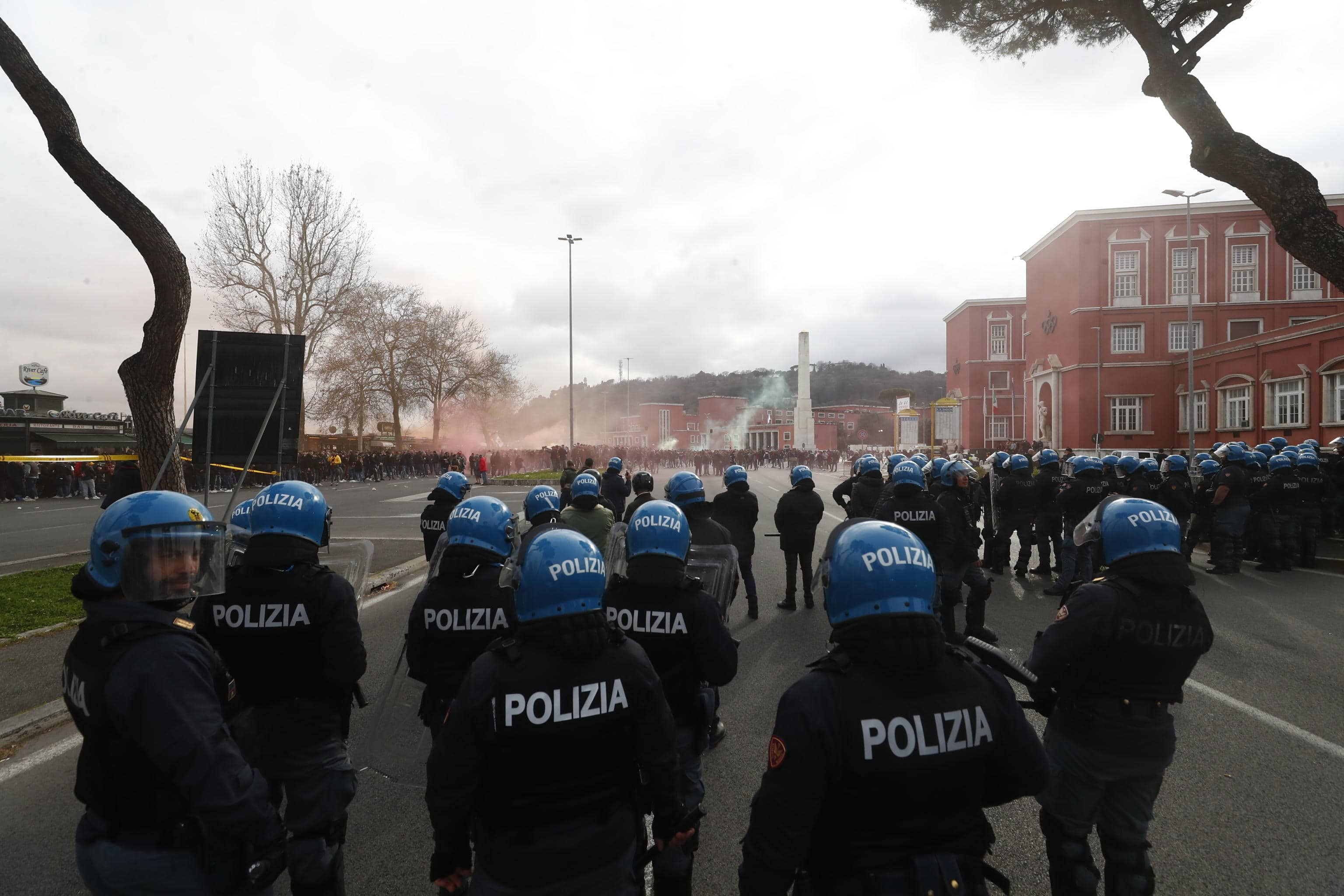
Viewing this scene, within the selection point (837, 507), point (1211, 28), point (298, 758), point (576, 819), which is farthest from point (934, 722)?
point (837, 507)

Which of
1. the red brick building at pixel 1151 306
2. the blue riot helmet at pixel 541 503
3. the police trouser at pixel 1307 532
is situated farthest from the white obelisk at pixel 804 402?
the blue riot helmet at pixel 541 503

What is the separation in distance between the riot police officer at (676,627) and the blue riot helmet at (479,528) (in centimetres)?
62

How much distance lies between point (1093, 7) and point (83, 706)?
A: 42.6 feet

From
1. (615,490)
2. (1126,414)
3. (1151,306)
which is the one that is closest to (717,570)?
(615,490)

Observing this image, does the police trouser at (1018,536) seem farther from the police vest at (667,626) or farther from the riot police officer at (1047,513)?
the police vest at (667,626)

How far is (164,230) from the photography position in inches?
240

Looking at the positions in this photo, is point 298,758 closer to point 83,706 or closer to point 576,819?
point 83,706

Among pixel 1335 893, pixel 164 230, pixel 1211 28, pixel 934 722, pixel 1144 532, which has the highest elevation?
pixel 1211 28

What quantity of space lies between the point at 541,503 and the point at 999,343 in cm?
5560

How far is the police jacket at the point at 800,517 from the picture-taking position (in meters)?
7.92

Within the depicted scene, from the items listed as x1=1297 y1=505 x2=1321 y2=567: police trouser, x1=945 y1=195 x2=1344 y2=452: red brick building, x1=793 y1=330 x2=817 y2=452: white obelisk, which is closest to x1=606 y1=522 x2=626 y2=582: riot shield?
x1=1297 y1=505 x2=1321 y2=567: police trouser

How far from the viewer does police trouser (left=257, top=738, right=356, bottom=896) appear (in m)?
2.59

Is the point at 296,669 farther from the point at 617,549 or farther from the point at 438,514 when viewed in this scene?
the point at 438,514

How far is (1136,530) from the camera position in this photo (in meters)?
2.75
